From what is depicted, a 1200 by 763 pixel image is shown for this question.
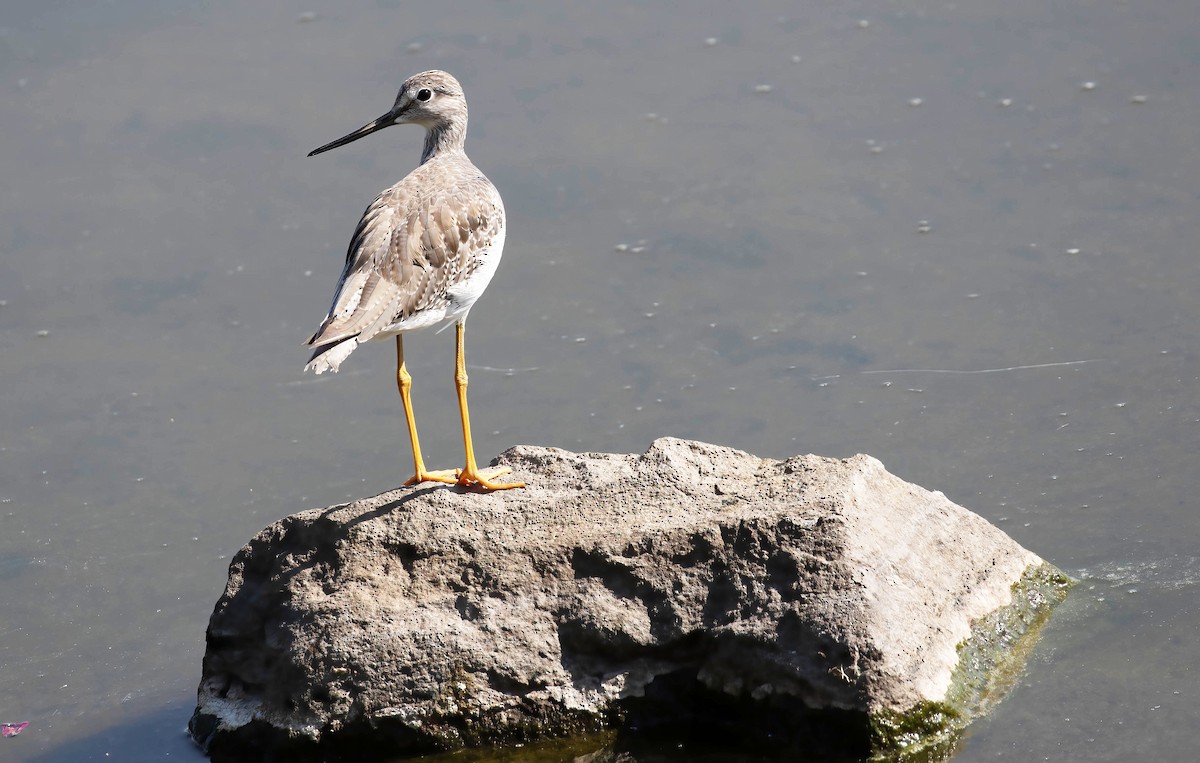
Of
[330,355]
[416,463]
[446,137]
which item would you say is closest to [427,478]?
[416,463]

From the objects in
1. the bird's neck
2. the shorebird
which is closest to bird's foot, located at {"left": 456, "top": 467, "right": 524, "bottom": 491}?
the shorebird

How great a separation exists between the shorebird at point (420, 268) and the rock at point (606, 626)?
665 mm

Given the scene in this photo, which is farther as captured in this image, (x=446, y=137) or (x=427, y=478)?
(x=446, y=137)

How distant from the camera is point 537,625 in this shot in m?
7.39

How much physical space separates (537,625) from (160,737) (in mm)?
2397

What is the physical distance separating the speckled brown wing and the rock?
965mm

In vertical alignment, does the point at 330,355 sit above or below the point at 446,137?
below

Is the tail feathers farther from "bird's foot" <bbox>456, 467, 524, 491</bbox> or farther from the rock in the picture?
"bird's foot" <bbox>456, 467, 524, 491</bbox>

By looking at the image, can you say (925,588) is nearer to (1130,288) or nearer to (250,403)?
(1130,288)

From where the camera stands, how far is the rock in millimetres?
7113

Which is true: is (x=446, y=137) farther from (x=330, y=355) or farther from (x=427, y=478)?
(x=330, y=355)

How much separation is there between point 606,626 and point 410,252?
2298mm

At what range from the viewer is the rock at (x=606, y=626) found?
7113mm

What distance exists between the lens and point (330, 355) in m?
7.52
